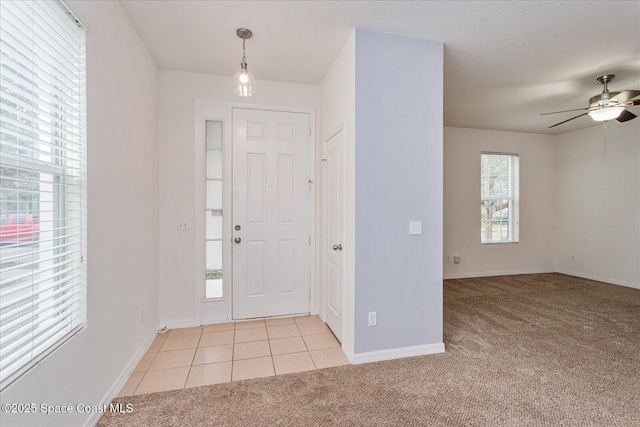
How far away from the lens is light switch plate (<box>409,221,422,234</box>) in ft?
8.41

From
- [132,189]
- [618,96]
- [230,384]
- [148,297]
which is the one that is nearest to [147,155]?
[132,189]

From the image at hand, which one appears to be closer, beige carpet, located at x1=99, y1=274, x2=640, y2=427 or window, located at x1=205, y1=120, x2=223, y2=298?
beige carpet, located at x1=99, y1=274, x2=640, y2=427

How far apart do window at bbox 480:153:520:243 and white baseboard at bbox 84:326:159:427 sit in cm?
552

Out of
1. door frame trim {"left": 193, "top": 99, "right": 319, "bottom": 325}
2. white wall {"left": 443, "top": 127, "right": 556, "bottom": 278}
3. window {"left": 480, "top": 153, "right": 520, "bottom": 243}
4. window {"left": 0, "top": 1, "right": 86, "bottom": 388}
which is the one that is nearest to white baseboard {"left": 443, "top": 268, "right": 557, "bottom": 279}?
white wall {"left": 443, "top": 127, "right": 556, "bottom": 278}

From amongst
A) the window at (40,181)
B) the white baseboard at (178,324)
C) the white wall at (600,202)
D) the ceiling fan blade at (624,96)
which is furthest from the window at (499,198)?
the window at (40,181)

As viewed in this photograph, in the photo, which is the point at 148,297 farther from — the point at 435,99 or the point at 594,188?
the point at 594,188

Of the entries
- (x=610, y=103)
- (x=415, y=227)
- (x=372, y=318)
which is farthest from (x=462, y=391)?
(x=610, y=103)

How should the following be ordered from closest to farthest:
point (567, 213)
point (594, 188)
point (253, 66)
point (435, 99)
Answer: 1. point (435, 99)
2. point (253, 66)
3. point (594, 188)
4. point (567, 213)

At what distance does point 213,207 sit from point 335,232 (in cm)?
144

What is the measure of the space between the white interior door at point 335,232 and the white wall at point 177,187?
1.43 metres

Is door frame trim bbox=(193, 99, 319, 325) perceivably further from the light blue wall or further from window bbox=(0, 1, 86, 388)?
window bbox=(0, 1, 86, 388)

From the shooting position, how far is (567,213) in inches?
224

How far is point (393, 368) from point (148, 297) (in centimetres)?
229

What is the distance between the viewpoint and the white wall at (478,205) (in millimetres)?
5355
